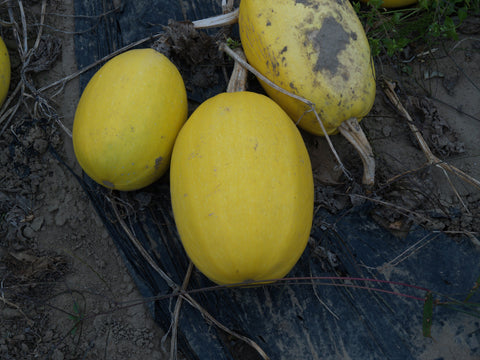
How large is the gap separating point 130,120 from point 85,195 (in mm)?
668

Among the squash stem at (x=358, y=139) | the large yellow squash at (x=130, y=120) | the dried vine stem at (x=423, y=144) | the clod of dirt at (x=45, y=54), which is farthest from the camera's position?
the clod of dirt at (x=45, y=54)

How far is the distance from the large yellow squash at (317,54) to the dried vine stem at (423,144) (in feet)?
1.60

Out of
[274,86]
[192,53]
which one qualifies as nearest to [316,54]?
[274,86]

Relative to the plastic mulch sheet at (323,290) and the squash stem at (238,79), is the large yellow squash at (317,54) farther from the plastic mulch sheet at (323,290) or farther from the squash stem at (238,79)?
the plastic mulch sheet at (323,290)

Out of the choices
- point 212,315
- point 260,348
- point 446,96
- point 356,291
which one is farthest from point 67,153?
Answer: point 446,96

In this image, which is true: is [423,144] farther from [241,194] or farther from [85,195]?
[85,195]

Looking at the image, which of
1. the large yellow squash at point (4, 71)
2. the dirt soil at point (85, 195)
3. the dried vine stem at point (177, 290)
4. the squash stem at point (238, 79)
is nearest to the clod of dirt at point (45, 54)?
the dirt soil at point (85, 195)

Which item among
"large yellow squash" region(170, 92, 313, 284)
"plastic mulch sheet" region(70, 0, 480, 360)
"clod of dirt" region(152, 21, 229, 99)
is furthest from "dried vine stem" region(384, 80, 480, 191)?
"clod of dirt" region(152, 21, 229, 99)

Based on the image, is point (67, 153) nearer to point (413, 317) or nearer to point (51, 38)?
point (51, 38)

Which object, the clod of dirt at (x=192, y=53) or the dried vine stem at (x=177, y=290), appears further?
the clod of dirt at (x=192, y=53)

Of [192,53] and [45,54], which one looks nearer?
[192,53]

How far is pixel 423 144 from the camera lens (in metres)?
2.13

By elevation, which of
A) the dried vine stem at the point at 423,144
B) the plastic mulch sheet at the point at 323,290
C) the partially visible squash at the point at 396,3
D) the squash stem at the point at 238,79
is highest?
the partially visible squash at the point at 396,3

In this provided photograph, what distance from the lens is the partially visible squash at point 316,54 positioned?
1760 millimetres
